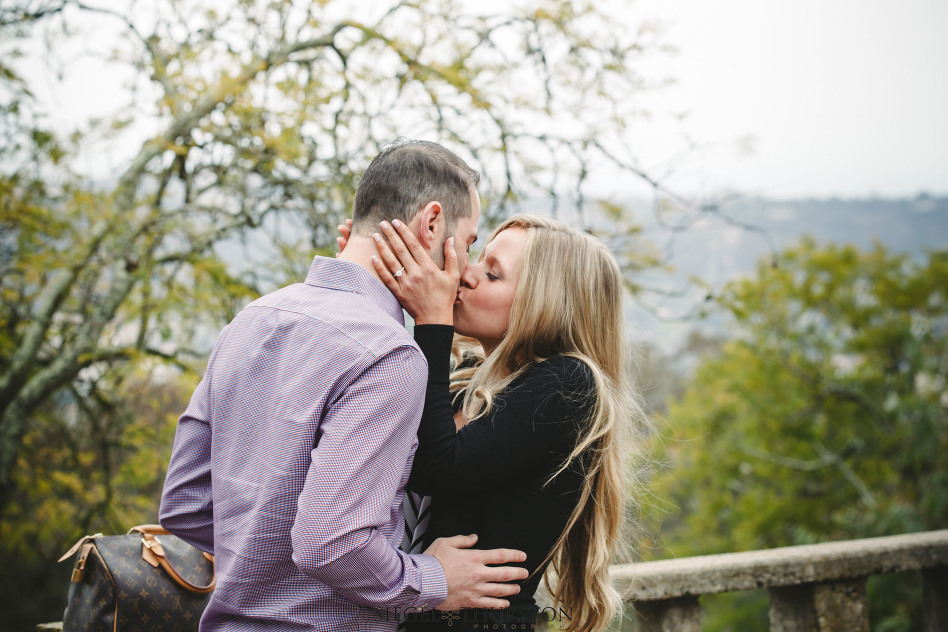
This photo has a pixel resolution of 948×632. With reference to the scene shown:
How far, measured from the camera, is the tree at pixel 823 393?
14.8 m

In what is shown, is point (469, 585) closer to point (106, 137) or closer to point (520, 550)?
point (520, 550)

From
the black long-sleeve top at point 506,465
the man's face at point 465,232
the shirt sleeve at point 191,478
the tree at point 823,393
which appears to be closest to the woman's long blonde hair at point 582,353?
the black long-sleeve top at point 506,465

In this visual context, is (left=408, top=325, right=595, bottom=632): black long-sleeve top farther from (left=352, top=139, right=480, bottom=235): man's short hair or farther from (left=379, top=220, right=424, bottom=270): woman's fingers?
(left=352, top=139, right=480, bottom=235): man's short hair

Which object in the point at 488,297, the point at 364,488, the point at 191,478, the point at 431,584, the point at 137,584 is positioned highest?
the point at 488,297

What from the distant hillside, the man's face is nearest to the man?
the man's face

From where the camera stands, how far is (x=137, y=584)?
66.7 inches

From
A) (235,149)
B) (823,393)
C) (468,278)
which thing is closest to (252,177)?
(235,149)

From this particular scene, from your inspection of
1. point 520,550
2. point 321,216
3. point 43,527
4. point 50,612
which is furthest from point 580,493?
point 50,612

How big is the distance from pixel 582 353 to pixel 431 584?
0.78 metres

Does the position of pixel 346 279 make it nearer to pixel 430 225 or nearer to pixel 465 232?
pixel 430 225

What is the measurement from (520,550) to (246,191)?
2883 millimetres

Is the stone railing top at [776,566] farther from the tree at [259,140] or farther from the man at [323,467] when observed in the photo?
the tree at [259,140]

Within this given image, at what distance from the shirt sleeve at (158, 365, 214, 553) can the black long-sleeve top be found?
529 millimetres

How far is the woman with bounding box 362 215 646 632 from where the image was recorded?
155 centimetres
